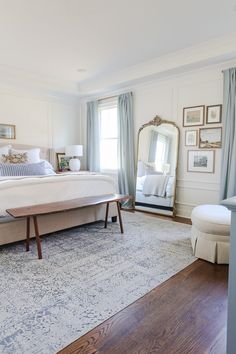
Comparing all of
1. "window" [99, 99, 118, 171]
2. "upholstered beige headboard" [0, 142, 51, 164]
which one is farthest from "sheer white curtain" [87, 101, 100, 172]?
"upholstered beige headboard" [0, 142, 51, 164]

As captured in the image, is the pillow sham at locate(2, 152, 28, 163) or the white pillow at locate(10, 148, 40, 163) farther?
the white pillow at locate(10, 148, 40, 163)

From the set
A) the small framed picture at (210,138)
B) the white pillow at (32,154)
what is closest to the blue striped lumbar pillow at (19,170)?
the white pillow at (32,154)

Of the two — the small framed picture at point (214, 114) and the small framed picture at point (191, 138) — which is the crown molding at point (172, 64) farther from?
the small framed picture at point (191, 138)

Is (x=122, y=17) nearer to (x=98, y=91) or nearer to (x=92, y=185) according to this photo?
(x=92, y=185)

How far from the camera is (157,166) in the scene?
4.64 meters

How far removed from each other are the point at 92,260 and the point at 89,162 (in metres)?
3.62

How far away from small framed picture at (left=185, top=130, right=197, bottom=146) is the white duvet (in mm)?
1521

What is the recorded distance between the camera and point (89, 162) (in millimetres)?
5977

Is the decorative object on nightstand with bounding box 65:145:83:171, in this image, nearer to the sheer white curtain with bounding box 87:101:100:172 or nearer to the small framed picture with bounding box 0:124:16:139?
the sheer white curtain with bounding box 87:101:100:172

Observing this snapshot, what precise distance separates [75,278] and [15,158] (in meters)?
2.87

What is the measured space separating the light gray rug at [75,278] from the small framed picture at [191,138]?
5.02 feet

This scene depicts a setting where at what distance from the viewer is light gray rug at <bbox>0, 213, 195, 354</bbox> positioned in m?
1.59

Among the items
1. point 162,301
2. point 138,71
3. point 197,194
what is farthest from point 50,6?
point 197,194

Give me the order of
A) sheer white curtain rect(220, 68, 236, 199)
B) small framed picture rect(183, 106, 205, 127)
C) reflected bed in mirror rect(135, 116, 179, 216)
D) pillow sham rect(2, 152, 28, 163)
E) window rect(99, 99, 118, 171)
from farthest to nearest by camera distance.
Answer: window rect(99, 99, 118, 171) < reflected bed in mirror rect(135, 116, 179, 216) < pillow sham rect(2, 152, 28, 163) < small framed picture rect(183, 106, 205, 127) < sheer white curtain rect(220, 68, 236, 199)
